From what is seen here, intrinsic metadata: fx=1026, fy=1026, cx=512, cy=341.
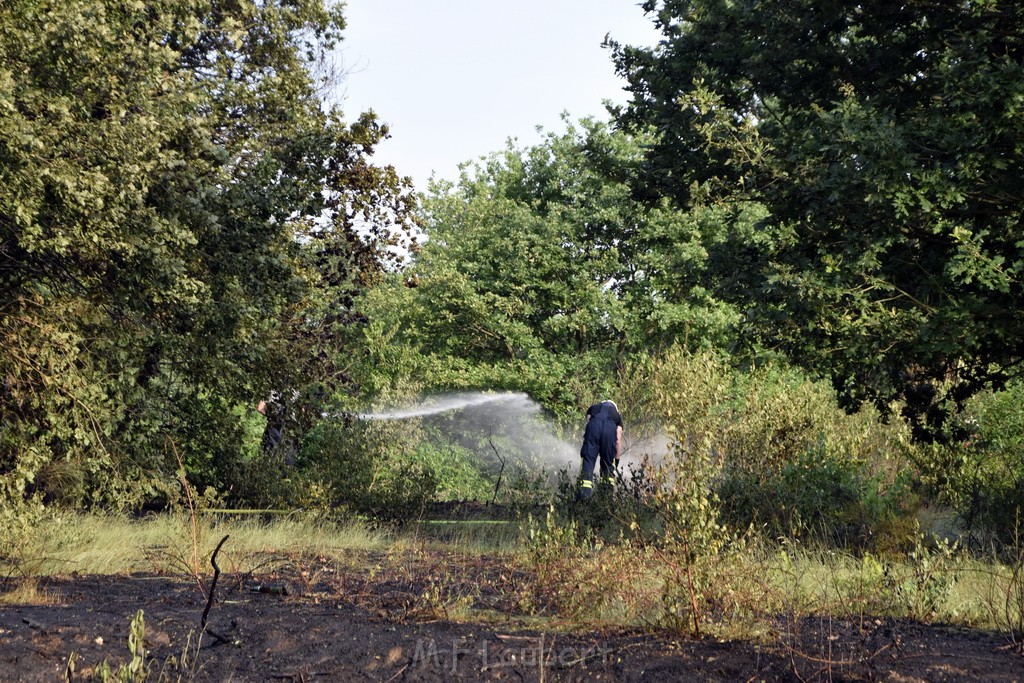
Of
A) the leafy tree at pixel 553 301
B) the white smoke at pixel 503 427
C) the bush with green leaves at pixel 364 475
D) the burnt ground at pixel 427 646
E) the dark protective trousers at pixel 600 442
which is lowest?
the burnt ground at pixel 427 646

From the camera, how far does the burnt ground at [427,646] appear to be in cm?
506

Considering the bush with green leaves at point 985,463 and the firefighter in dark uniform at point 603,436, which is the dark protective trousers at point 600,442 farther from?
the bush with green leaves at point 985,463

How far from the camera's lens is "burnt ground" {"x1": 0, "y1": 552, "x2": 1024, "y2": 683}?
5.06 meters

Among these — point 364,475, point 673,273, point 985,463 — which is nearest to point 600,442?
point 673,273

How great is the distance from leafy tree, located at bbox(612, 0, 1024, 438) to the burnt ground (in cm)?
395

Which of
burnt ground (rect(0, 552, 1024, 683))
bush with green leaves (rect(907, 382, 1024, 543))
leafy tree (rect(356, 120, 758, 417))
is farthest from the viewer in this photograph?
leafy tree (rect(356, 120, 758, 417))

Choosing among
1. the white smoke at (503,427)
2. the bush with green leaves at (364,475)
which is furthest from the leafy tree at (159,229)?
the white smoke at (503,427)

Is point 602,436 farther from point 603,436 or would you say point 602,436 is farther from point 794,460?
point 794,460

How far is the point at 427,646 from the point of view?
5.54m

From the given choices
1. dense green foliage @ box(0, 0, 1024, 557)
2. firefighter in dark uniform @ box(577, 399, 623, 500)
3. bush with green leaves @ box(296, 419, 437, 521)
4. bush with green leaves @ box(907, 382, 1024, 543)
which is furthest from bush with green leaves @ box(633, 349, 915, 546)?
bush with green leaves @ box(296, 419, 437, 521)

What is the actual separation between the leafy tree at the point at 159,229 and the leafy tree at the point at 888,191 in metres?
5.39

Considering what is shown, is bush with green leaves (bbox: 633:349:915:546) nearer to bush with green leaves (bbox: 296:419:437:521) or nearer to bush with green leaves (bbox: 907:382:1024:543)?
bush with green leaves (bbox: 907:382:1024:543)

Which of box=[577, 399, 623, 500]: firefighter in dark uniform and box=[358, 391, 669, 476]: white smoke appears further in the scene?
box=[358, 391, 669, 476]: white smoke

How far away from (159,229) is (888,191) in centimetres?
688
